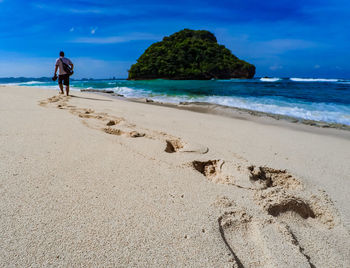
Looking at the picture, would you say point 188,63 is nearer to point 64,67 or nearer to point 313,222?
point 64,67

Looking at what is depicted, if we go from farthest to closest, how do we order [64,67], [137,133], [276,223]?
[64,67] < [137,133] < [276,223]

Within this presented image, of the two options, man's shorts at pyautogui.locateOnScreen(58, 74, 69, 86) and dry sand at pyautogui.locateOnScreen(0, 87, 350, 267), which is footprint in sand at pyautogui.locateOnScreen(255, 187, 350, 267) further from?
man's shorts at pyautogui.locateOnScreen(58, 74, 69, 86)

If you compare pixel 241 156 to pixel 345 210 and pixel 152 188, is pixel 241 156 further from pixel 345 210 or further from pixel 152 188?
pixel 152 188

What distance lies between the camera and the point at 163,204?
4.27 ft

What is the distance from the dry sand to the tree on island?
54.1 meters

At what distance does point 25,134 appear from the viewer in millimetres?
2250

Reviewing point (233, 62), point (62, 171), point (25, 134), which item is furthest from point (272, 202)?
point (233, 62)

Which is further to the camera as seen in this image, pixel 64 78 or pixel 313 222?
pixel 64 78

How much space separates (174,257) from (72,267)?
0.42 metres

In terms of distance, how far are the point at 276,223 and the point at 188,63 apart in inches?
2314

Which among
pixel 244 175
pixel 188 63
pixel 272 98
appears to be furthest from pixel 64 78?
pixel 188 63

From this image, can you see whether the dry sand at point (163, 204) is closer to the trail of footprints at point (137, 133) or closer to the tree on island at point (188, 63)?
the trail of footprints at point (137, 133)

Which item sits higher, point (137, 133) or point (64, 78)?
point (64, 78)

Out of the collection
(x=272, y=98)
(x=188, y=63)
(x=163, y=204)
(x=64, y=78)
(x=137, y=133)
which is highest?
(x=188, y=63)
